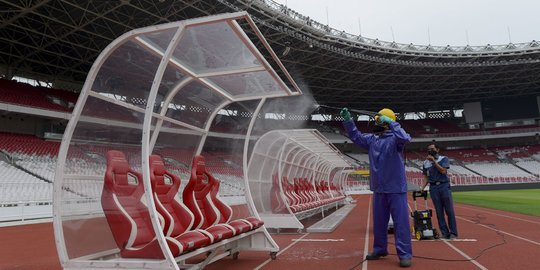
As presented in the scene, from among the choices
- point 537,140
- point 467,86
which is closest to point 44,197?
point 467,86

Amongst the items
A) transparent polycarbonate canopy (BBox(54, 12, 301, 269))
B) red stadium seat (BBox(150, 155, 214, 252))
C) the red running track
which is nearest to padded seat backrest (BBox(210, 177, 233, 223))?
the red running track

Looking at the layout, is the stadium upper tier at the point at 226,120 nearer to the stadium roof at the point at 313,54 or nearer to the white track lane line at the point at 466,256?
the stadium roof at the point at 313,54

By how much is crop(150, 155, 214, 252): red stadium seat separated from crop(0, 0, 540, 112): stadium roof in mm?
17787

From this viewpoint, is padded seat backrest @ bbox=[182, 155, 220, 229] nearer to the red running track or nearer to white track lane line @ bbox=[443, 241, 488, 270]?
the red running track

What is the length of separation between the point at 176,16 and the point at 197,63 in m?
20.0

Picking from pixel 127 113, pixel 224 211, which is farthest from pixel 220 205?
pixel 127 113

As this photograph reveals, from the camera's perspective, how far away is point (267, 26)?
25.0 meters

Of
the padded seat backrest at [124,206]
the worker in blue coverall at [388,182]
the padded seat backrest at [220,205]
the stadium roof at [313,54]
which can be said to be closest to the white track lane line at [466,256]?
the worker in blue coverall at [388,182]

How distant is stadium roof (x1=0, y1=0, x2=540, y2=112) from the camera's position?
851 inches

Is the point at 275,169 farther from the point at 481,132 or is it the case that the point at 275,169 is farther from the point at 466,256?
the point at 481,132

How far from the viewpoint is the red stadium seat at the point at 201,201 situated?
4.93 meters

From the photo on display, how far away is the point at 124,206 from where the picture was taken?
3844mm

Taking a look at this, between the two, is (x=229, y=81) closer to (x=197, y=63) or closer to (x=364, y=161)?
(x=197, y=63)

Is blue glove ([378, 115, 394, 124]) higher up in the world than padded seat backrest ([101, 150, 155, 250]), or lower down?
higher up
